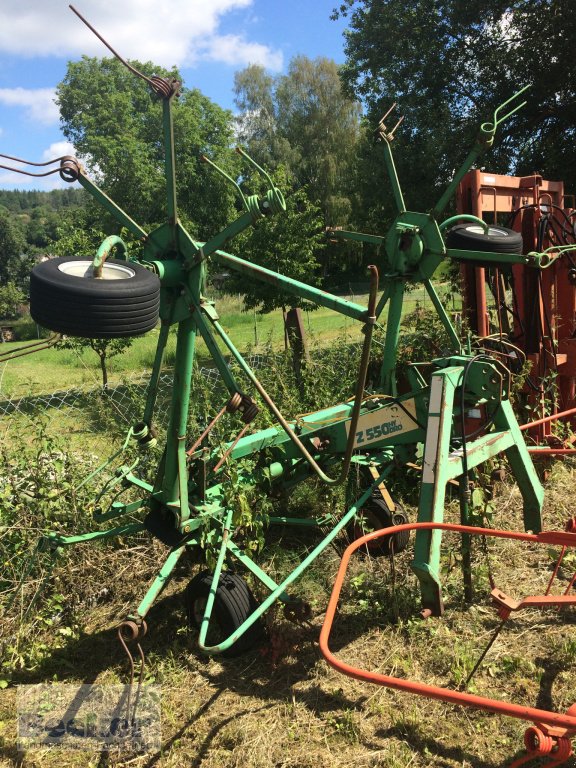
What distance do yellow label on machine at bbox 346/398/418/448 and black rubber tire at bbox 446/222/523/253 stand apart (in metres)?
1.20

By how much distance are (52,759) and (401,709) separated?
1.58 metres

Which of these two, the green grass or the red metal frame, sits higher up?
the red metal frame

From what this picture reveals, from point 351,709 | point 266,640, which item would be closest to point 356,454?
point 266,640

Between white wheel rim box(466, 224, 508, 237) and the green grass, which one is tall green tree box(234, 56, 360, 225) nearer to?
the green grass

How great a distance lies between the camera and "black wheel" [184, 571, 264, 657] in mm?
3086

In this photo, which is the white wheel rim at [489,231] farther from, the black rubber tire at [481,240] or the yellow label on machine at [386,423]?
the yellow label on machine at [386,423]

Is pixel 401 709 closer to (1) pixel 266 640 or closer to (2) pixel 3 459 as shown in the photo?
(1) pixel 266 640

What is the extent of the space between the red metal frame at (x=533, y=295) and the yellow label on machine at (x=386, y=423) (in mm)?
2124

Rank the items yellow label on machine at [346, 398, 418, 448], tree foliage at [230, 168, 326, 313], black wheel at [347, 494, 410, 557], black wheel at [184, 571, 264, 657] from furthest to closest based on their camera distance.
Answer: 1. tree foliage at [230, 168, 326, 313]
2. black wheel at [347, 494, 410, 557]
3. yellow label on machine at [346, 398, 418, 448]
4. black wheel at [184, 571, 264, 657]

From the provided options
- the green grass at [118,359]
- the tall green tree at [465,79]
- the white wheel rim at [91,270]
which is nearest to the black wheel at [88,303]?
the white wheel rim at [91,270]

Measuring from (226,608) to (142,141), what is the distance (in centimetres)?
3059

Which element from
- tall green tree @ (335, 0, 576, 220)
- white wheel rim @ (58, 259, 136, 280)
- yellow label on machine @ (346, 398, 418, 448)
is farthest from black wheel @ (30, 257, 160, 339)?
tall green tree @ (335, 0, 576, 220)

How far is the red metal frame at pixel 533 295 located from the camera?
5.38 m

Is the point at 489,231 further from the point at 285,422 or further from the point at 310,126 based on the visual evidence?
the point at 310,126
